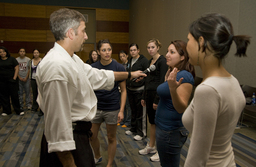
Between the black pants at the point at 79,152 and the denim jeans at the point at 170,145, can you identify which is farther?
the denim jeans at the point at 170,145

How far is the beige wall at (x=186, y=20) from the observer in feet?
12.0

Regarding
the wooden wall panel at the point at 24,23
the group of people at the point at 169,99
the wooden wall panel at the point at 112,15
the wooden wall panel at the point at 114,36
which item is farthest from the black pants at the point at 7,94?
the wooden wall panel at the point at 112,15

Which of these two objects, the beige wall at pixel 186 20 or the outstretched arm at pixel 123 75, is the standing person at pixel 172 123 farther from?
the beige wall at pixel 186 20

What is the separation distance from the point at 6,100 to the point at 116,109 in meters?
3.73

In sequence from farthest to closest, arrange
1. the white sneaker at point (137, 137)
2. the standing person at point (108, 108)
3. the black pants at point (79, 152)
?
the white sneaker at point (137, 137) → the standing person at point (108, 108) → the black pants at point (79, 152)

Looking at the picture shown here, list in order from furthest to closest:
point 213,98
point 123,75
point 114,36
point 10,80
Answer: point 114,36 → point 10,80 → point 123,75 → point 213,98

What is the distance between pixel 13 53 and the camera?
8.85 m

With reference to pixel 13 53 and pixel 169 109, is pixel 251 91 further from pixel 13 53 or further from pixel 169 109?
pixel 13 53

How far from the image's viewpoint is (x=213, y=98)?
2.65 ft

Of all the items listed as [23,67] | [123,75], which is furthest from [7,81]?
[123,75]

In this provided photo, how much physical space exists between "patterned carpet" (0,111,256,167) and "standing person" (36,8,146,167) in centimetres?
158

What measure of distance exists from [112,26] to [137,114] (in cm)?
694

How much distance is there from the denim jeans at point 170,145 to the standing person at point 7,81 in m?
4.34

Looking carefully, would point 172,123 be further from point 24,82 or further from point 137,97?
point 24,82
